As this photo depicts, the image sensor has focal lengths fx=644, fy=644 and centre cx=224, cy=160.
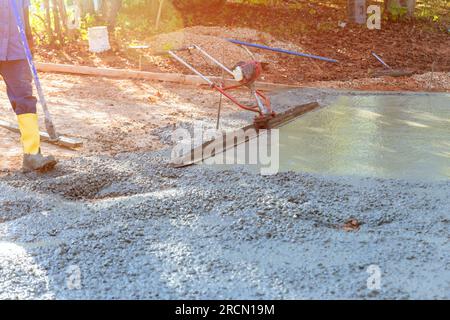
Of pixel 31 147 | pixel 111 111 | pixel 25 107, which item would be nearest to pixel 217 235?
pixel 31 147

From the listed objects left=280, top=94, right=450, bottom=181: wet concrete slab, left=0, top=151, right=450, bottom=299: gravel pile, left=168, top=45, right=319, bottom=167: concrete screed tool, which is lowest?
left=0, top=151, right=450, bottom=299: gravel pile

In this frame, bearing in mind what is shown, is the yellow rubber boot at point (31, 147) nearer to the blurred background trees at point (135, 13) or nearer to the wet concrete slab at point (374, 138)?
the wet concrete slab at point (374, 138)

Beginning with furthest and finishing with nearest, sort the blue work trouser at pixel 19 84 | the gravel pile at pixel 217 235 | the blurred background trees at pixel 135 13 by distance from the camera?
the blurred background trees at pixel 135 13, the blue work trouser at pixel 19 84, the gravel pile at pixel 217 235

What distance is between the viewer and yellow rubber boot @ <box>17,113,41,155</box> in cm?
591

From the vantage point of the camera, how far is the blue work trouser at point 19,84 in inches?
230

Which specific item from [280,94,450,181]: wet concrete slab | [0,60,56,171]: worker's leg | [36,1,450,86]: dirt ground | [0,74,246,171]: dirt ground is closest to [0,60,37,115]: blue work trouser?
[0,60,56,171]: worker's leg

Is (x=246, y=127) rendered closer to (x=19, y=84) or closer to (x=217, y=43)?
(x=19, y=84)

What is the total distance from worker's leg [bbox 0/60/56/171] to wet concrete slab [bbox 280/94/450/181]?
2.28 meters

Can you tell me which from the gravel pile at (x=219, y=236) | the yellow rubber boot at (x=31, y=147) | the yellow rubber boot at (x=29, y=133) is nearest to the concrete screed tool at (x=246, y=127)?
the gravel pile at (x=219, y=236)

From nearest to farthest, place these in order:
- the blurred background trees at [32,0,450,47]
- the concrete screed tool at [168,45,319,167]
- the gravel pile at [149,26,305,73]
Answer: the concrete screed tool at [168,45,319,167] → the gravel pile at [149,26,305,73] → the blurred background trees at [32,0,450,47]

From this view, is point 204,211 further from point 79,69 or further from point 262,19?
point 262,19

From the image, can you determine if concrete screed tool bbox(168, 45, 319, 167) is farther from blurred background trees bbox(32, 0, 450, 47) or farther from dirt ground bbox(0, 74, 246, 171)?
blurred background trees bbox(32, 0, 450, 47)

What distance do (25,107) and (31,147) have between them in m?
0.37
